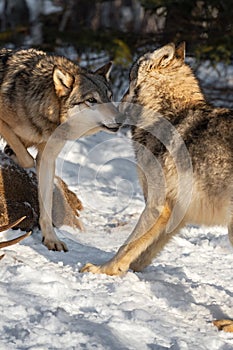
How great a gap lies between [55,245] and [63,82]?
157 centimetres

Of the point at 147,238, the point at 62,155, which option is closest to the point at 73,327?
the point at 147,238

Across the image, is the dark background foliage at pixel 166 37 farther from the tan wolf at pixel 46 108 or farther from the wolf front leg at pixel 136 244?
the wolf front leg at pixel 136 244

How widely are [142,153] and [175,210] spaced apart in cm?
57

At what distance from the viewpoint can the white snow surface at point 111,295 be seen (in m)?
3.91

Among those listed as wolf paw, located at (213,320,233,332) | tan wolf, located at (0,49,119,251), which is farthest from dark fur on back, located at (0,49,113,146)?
wolf paw, located at (213,320,233,332)

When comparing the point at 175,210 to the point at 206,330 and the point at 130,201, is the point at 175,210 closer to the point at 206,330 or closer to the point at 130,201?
the point at 206,330

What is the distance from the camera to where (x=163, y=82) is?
17.7ft

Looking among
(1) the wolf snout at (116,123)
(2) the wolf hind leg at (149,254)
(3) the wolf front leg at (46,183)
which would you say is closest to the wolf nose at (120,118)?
(1) the wolf snout at (116,123)

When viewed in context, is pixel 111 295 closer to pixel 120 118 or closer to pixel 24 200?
pixel 120 118

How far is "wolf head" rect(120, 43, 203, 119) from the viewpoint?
17.4 ft

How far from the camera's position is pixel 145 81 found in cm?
543

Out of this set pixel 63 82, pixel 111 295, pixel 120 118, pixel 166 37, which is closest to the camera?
pixel 111 295

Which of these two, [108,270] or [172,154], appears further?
[108,270]

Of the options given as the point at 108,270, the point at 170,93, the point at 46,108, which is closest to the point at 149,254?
the point at 108,270
